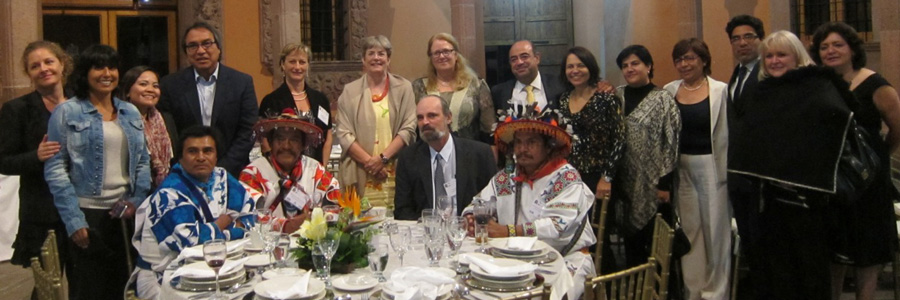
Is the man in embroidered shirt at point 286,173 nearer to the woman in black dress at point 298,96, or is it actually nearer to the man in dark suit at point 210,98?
the man in dark suit at point 210,98

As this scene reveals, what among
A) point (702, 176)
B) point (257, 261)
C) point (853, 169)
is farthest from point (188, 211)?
point (853, 169)

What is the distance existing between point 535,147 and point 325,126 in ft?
6.41

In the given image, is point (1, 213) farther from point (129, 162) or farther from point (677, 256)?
point (677, 256)

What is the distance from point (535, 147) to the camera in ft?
11.0

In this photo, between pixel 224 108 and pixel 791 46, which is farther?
pixel 224 108

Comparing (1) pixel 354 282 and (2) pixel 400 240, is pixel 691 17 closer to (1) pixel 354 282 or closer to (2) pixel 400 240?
(2) pixel 400 240

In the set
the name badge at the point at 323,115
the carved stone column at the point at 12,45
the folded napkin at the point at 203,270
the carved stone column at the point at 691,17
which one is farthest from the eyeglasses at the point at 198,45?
the carved stone column at the point at 691,17

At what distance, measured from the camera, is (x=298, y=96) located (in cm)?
495

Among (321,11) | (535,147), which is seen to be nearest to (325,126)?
(535,147)

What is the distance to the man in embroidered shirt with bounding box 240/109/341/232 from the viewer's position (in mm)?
3664

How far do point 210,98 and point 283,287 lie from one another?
7.97 feet

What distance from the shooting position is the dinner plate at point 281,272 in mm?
2582

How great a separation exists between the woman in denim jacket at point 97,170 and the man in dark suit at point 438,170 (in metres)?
1.25

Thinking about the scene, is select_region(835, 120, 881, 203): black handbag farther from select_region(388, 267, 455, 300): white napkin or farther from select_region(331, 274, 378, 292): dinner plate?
select_region(331, 274, 378, 292): dinner plate
